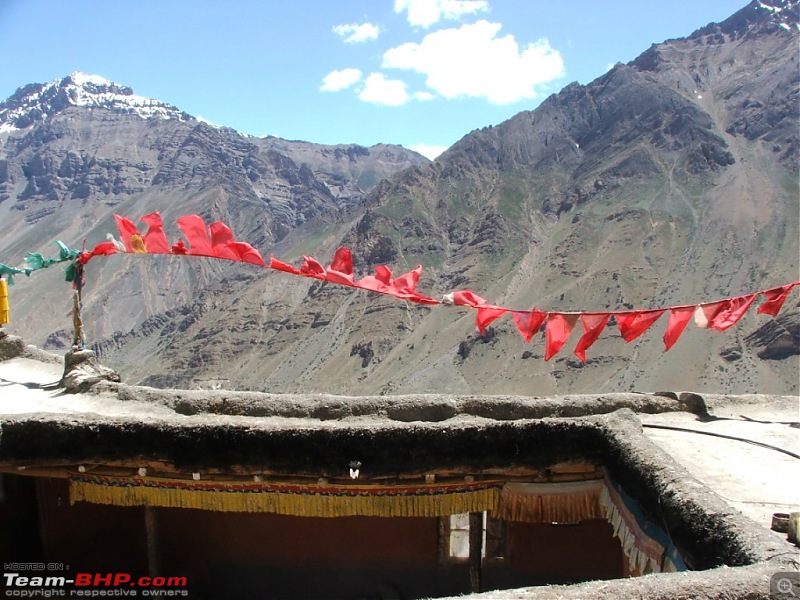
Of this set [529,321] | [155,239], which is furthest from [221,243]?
[529,321]

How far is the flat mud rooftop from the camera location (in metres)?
5.48

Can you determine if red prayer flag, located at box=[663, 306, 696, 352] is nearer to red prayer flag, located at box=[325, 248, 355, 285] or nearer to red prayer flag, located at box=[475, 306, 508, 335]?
red prayer flag, located at box=[475, 306, 508, 335]

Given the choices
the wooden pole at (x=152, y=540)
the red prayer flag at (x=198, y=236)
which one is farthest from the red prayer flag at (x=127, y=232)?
the wooden pole at (x=152, y=540)

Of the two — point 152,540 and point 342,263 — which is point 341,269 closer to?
point 342,263

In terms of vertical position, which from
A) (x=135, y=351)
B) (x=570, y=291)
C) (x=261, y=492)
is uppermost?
(x=261, y=492)

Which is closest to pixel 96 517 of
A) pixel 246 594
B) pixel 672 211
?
pixel 246 594

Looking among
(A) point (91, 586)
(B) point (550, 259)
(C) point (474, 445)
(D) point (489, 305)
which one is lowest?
(B) point (550, 259)

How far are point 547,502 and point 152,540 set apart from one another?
3963 mm

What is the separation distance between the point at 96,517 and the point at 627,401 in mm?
6066

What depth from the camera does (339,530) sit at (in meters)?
7.77

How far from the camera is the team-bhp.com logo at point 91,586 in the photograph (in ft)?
25.1

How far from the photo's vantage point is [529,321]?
394 inches

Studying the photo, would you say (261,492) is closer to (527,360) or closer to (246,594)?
(246,594)

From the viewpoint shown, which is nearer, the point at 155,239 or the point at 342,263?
the point at 342,263
